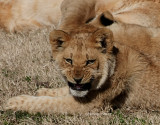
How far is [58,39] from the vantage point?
3754mm

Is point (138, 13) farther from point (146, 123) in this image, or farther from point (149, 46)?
point (146, 123)

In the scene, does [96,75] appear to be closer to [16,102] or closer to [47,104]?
[47,104]

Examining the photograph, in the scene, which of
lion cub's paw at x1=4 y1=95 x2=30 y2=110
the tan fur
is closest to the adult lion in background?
the tan fur

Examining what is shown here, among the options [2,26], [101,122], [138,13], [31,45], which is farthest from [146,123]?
[2,26]

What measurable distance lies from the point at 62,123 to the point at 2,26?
376 cm

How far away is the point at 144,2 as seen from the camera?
19.4ft

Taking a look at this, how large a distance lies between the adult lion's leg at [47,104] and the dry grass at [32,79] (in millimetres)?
71

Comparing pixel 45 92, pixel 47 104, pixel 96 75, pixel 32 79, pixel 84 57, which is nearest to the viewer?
pixel 84 57

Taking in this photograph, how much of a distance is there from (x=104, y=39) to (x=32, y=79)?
4.45ft

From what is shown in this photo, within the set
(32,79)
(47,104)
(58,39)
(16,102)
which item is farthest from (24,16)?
(58,39)

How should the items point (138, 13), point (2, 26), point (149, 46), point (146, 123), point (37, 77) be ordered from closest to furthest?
point (146, 123)
point (149, 46)
point (37, 77)
point (138, 13)
point (2, 26)

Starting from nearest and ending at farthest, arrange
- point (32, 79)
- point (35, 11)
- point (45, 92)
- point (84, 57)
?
point (84, 57) < point (45, 92) < point (32, 79) < point (35, 11)

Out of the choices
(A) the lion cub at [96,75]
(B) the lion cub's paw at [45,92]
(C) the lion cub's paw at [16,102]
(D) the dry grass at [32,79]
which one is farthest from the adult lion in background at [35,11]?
(C) the lion cub's paw at [16,102]

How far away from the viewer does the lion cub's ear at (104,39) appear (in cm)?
365
